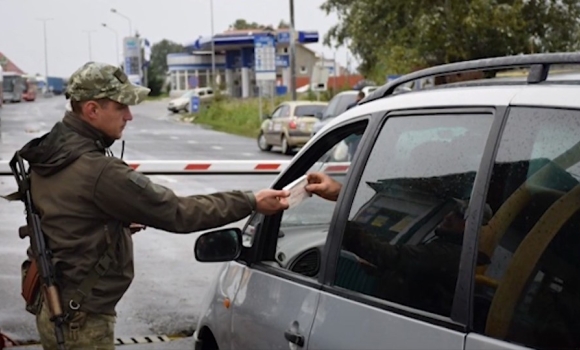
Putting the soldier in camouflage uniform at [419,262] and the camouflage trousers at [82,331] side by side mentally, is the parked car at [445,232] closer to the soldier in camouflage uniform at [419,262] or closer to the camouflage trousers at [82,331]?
the soldier in camouflage uniform at [419,262]

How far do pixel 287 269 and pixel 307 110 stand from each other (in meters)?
25.7

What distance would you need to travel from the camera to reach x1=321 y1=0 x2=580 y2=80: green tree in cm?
3022

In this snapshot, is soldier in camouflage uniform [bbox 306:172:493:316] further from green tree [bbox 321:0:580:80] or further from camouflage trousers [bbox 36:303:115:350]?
green tree [bbox 321:0:580:80]

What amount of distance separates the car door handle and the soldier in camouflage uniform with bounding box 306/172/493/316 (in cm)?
36

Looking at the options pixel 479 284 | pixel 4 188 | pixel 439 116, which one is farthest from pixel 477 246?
pixel 4 188

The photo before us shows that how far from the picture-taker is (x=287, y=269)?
3.83 meters

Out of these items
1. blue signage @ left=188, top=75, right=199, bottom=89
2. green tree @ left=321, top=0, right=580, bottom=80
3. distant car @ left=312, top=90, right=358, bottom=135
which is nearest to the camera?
distant car @ left=312, top=90, right=358, bottom=135

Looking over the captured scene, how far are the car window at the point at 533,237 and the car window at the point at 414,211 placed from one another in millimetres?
141

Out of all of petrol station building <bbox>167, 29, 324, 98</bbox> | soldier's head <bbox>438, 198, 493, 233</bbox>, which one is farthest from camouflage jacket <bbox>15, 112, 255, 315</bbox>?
petrol station building <bbox>167, 29, 324, 98</bbox>

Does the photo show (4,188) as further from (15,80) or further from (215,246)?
(15,80)

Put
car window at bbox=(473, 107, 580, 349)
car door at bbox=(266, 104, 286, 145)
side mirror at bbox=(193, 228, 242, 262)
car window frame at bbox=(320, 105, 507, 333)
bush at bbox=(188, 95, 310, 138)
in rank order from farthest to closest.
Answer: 1. bush at bbox=(188, 95, 310, 138)
2. car door at bbox=(266, 104, 286, 145)
3. side mirror at bbox=(193, 228, 242, 262)
4. car window frame at bbox=(320, 105, 507, 333)
5. car window at bbox=(473, 107, 580, 349)

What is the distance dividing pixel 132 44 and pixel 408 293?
107 meters

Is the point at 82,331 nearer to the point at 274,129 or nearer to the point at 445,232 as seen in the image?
the point at 445,232

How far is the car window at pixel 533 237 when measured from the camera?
2387 millimetres
